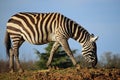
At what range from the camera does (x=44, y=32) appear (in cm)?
1474

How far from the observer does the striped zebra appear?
14625 mm

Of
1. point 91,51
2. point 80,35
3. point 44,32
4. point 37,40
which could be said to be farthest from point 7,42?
point 91,51

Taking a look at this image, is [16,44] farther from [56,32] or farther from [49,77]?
[49,77]

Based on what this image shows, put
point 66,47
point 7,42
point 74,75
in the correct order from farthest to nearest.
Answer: point 7,42
point 66,47
point 74,75

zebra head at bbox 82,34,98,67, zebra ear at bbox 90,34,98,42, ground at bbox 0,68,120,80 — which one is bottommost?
ground at bbox 0,68,120,80

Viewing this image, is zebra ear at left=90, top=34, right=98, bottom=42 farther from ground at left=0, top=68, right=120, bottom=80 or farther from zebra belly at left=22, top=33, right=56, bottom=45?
ground at left=0, top=68, right=120, bottom=80

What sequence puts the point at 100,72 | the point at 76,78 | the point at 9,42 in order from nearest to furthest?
the point at 76,78 < the point at 100,72 < the point at 9,42

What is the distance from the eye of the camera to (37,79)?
36.6ft

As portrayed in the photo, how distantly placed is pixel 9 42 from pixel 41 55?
16574 mm

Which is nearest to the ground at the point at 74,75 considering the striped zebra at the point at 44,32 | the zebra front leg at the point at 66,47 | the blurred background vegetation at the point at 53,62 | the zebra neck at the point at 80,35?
the zebra front leg at the point at 66,47

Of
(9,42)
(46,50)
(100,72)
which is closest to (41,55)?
(46,50)

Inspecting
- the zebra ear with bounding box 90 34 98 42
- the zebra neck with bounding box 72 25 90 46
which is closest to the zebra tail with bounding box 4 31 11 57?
the zebra neck with bounding box 72 25 90 46

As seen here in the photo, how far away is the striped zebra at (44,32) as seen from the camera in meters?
14.6

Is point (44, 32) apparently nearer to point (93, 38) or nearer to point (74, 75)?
point (93, 38)
